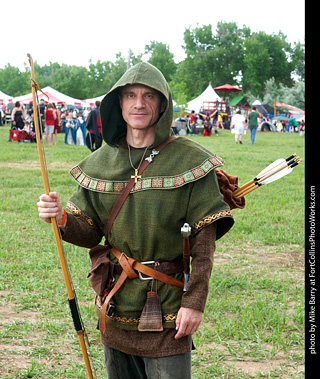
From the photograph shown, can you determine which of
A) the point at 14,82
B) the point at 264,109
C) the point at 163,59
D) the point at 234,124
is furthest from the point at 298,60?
the point at 234,124

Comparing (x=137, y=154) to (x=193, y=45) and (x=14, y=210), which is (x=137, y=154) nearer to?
(x=14, y=210)

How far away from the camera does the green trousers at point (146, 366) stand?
2354 mm

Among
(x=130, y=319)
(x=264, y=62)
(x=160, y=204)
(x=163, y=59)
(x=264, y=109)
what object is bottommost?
(x=130, y=319)

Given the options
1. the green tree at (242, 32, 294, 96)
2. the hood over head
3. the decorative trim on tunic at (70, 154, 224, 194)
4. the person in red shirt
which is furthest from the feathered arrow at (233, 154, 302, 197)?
the green tree at (242, 32, 294, 96)

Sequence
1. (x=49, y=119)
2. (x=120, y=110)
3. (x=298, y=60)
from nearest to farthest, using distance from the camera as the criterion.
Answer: (x=120, y=110) → (x=49, y=119) → (x=298, y=60)

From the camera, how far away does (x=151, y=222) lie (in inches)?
93.7

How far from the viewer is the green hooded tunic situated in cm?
240

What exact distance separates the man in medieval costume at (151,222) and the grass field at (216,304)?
56.9 inches

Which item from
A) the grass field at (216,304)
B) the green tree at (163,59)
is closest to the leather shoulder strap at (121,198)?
the grass field at (216,304)

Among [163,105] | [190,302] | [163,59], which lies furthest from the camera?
[163,59]

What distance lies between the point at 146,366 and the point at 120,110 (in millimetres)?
1279

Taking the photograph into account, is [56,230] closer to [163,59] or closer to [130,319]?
[130,319]

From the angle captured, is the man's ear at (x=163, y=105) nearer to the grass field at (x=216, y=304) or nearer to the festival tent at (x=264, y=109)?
the grass field at (x=216, y=304)

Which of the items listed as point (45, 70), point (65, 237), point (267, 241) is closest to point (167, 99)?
point (65, 237)
